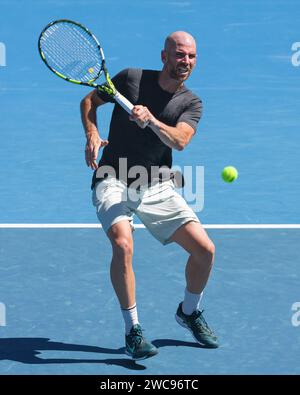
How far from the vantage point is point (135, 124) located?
764 centimetres

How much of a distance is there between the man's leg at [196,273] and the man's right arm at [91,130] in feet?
2.77

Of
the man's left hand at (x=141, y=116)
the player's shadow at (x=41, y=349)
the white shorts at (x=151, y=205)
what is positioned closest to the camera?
the man's left hand at (x=141, y=116)

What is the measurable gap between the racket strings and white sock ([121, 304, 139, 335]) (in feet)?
5.60

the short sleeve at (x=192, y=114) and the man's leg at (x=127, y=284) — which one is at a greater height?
the short sleeve at (x=192, y=114)

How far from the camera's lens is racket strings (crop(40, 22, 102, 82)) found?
774 centimetres

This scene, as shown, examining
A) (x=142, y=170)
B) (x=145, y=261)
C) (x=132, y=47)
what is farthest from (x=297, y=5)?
(x=142, y=170)

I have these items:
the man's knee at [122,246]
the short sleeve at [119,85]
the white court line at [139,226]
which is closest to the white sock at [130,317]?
the man's knee at [122,246]

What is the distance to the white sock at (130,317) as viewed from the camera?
7.35m

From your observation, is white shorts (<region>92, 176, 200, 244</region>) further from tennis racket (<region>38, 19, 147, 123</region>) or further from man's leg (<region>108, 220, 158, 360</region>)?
tennis racket (<region>38, 19, 147, 123</region>)

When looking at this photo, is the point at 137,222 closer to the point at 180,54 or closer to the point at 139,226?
the point at 139,226

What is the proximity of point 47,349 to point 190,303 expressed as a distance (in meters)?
1.10

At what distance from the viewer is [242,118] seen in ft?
42.4

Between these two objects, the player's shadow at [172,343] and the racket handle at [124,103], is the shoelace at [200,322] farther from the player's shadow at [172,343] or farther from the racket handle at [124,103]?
the racket handle at [124,103]

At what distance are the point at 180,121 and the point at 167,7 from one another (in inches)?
338
